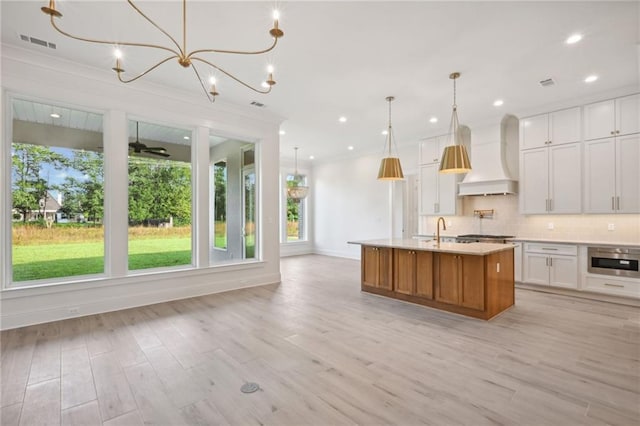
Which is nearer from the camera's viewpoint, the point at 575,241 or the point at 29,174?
the point at 29,174

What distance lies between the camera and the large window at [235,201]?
5.68m

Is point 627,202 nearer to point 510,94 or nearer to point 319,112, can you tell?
point 510,94

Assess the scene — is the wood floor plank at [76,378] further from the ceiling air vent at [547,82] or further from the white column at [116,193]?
the ceiling air vent at [547,82]

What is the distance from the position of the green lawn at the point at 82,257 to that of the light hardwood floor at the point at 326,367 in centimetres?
69

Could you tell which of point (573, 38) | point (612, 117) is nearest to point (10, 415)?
point (573, 38)

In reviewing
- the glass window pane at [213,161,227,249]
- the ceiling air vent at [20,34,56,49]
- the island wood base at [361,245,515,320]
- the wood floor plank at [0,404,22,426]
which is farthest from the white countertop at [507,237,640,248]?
the ceiling air vent at [20,34,56,49]

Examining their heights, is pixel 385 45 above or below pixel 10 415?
above

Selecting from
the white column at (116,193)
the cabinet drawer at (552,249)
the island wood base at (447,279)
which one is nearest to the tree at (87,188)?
the white column at (116,193)

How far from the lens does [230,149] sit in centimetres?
585

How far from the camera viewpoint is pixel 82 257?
421cm

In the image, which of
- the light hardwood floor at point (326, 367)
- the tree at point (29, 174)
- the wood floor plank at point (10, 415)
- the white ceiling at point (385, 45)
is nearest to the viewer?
the wood floor plank at point (10, 415)

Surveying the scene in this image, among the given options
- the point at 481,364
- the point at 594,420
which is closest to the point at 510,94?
the point at 481,364

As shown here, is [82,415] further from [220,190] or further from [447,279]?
[220,190]

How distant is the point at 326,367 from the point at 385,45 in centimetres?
340
